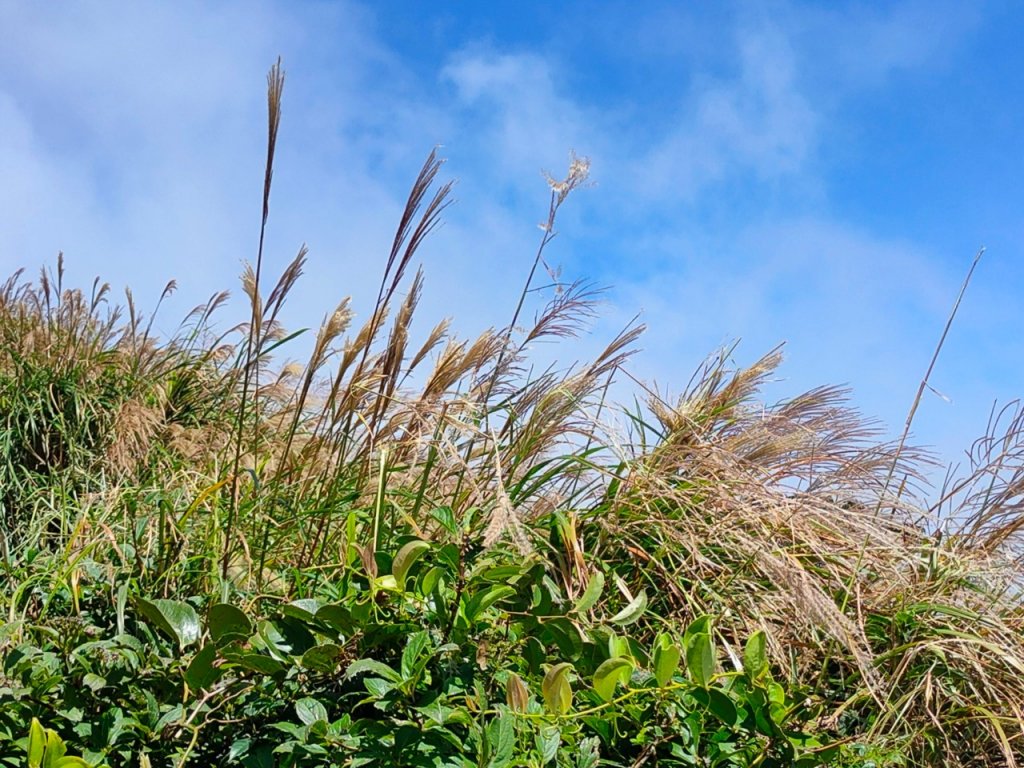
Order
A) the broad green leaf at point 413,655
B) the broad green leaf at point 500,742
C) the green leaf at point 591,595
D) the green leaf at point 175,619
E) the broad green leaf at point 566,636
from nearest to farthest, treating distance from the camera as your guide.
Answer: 1. the broad green leaf at point 500,742
2. the broad green leaf at point 413,655
3. the green leaf at point 175,619
4. the broad green leaf at point 566,636
5. the green leaf at point 591,595

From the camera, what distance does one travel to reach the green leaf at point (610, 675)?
1713 mm

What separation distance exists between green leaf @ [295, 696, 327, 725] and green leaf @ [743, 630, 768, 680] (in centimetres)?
85

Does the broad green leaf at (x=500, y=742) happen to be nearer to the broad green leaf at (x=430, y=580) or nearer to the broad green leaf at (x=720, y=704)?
the broad green leaf at (x=430, y=580)

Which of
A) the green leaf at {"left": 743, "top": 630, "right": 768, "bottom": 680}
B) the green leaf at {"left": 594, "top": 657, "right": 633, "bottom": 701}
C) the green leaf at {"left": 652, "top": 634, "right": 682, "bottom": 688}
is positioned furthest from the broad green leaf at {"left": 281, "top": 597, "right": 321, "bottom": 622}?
the green leaf at {"left": 743, "top": 630, "right": 768, "bottom": 680}

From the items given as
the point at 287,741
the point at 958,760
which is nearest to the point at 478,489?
the point at 287,741

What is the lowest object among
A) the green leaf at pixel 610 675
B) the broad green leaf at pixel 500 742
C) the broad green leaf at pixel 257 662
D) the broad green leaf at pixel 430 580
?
the broad green leaf at pixel 500 742

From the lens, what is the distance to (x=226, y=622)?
170 centimetres

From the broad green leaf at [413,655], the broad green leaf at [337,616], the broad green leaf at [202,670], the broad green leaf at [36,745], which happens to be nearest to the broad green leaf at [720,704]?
the broad green leaf at [413,655]

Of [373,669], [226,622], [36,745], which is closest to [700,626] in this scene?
[373,669]

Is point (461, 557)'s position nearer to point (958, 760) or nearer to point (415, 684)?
point (415, 684)

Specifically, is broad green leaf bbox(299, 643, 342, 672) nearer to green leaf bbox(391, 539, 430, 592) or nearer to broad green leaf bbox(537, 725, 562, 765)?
green leaf bbox(391, 539, 430, 592)

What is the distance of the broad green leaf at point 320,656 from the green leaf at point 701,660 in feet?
2.20

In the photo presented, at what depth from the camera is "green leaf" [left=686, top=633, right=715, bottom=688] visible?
1.76 metres

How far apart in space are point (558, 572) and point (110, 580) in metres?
1.05
